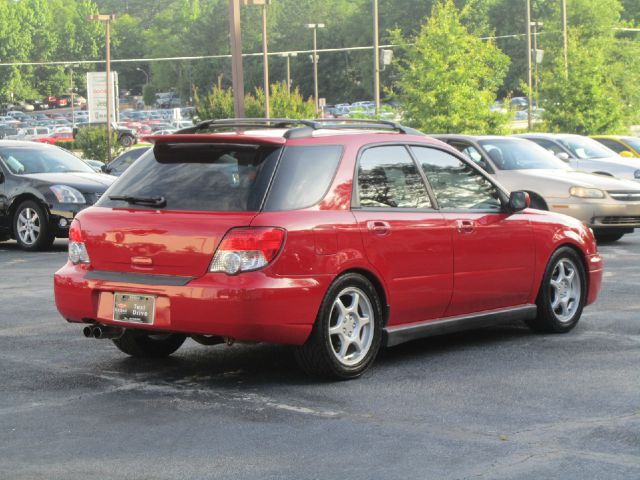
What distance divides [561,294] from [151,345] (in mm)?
3082

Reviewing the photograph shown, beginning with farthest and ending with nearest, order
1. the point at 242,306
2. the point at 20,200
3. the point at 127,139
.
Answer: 1. the point at 127,139
2. the point at 20,200
3. the point at 242,306

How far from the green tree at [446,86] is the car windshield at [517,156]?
1706 centimetres

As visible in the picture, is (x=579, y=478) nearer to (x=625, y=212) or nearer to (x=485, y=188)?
(x=485, y=188)

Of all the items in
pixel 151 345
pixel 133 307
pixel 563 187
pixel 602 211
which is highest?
pixel 563 187

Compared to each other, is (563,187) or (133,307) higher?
(563,187)

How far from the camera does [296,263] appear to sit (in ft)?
23.3

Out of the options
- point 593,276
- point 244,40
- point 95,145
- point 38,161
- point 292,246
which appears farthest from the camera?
point 244,40

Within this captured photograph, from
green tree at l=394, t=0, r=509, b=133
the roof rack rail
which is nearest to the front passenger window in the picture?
the roof rack rail

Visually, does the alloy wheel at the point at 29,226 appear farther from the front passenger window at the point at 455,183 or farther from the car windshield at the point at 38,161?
the front passenger window at the point at 455,183

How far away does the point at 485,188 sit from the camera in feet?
28.8

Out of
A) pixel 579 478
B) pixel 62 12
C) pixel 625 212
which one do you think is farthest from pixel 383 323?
pixel 62 12

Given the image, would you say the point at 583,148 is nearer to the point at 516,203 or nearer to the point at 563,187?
the point at 563,187

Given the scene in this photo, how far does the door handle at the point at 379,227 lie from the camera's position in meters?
7.62

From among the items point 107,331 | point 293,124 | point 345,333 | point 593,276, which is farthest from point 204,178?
point 593,276
